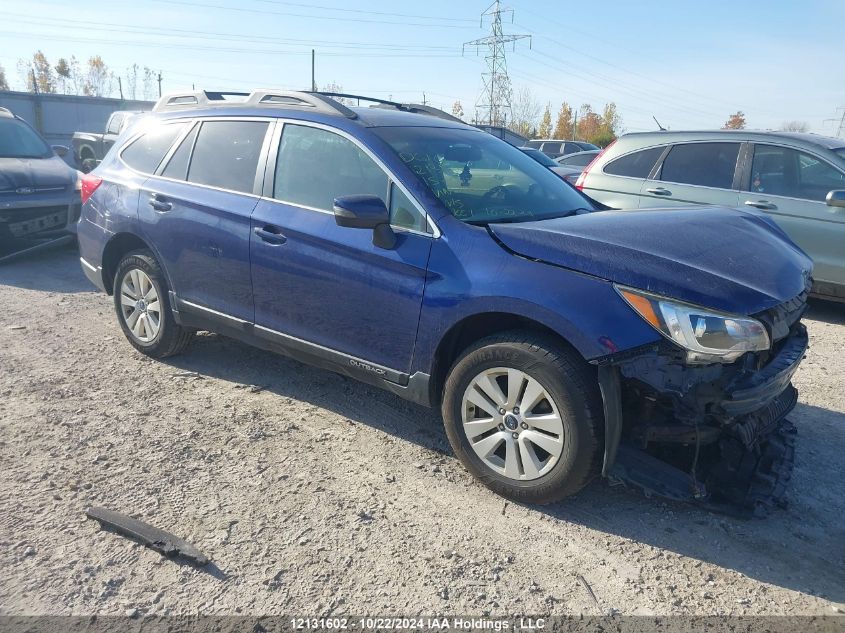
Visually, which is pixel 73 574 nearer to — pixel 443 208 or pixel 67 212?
pixel 443 208

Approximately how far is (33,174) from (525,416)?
7.74m

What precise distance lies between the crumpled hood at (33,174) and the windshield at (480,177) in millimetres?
6246

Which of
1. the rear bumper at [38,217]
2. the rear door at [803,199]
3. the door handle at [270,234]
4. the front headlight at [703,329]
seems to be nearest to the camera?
the front headlight at [703,329]

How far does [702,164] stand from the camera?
7.00 meters

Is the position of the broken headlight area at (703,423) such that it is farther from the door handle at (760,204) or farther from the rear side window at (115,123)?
the rear side window at (115,123)

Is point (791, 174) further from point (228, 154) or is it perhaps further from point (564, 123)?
point (564, 123)

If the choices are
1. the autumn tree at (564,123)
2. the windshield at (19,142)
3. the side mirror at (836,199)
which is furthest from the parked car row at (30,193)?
the autumn tree at (564,123)

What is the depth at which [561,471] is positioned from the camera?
307 cm

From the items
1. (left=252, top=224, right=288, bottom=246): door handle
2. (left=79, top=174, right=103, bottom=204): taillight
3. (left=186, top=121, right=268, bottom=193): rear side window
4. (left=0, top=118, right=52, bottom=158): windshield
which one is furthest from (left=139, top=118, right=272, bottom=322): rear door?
(left=0, top=118, right=52, bottom=158): windshield

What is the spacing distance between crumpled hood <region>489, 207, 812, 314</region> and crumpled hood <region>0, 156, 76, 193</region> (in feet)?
23.3

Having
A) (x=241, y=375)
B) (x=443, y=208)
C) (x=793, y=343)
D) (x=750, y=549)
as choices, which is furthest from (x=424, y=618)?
(x=241, y=375)

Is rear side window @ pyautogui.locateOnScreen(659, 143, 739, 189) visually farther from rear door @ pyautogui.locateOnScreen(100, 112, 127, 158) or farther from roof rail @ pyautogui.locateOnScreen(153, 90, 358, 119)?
rear door @ pyautogui.locateOnScreen(100, 112, 127, 158)

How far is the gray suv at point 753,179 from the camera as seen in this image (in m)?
6.36

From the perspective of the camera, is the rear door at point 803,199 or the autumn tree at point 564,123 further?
the autumn tree at point 564,123
